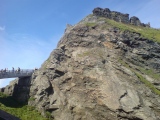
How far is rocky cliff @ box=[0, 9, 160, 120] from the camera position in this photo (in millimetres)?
39312

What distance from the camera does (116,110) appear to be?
38219 millimetres

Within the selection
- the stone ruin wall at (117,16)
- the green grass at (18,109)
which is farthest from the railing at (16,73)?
the stone ruin wall at (117,16)

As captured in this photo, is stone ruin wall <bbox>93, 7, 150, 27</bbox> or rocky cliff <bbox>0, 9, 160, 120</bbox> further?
stone ruin wall <bbox>93, 7, 150, 27</bbox>

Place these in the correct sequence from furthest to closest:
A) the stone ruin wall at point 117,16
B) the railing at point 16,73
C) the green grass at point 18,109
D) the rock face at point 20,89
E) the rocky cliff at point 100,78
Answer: the stone ruin wall at point 117,16
the rock face at point 20,89
the railing at point 16,73
the green grass at point 18,109
the rocky cliff at point 100,78

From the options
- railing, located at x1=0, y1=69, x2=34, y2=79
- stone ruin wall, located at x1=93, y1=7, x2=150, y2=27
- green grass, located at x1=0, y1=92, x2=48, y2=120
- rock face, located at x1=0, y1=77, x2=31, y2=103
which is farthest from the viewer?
stone ruin wall, located at x1=93, y1=7, x2=150, y2=27

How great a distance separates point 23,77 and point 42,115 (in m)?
12.2

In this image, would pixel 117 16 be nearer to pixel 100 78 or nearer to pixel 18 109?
pixel 100 78

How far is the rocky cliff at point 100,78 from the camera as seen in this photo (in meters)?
39.3

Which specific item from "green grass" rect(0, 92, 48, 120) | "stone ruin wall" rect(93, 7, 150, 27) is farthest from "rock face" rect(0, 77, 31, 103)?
"stone ruin wall" rect(93, 7, 150, 27)

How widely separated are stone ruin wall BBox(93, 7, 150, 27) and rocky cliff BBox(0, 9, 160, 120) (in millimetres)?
18771

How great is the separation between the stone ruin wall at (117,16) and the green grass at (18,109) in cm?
4189

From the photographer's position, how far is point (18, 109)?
4197 cm

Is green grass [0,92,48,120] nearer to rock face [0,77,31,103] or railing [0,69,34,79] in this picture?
rock face [0,77,31,103]

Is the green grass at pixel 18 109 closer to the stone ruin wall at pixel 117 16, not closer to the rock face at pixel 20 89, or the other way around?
the rock face at pixel 20 89
